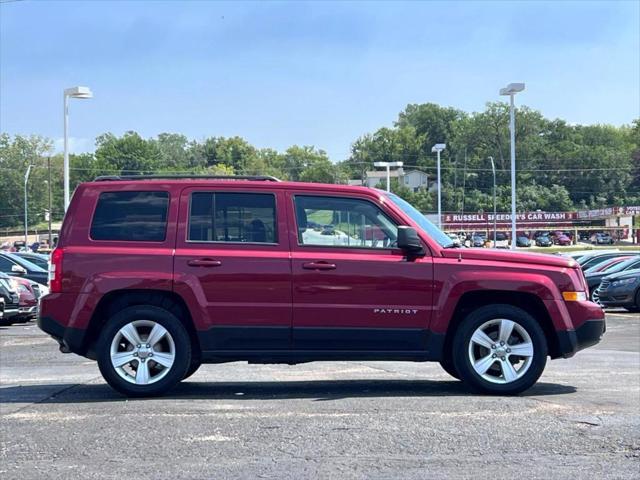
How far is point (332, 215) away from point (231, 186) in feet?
3.20

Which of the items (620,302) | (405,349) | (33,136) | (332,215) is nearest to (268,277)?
(332,215)

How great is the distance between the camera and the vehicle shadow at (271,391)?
7.22 meters

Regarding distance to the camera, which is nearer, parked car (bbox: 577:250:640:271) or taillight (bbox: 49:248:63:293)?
taillight (bbox: 49:248:63:293)

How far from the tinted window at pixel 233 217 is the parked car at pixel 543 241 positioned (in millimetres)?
84832

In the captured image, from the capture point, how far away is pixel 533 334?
723cm

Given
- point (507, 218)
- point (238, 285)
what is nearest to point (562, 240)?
point (507, 218)

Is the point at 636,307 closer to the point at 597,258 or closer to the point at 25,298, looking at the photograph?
the point at 597,258

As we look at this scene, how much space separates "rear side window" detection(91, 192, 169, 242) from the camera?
7297 millimetres

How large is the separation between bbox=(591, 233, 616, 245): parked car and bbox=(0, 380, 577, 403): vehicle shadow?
289 ft

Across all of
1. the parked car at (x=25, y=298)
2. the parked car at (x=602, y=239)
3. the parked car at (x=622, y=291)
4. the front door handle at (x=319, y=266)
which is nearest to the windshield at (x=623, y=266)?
the parked car at (x=622, y=291)

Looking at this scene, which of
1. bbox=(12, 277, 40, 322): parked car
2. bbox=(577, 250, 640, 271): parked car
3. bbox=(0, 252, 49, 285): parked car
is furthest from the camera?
bbox=(577, 250, 640, 271): parked car

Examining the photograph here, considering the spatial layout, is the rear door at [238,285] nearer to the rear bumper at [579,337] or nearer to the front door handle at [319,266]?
the front door handle at [319,266]

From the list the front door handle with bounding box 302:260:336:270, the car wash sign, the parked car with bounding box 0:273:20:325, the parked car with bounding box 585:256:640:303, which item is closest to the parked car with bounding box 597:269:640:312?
the parked car with bounding box 585:256:640:303

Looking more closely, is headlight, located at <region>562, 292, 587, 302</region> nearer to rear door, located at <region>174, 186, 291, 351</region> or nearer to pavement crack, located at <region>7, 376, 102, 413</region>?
rear door, located at <region>174, 186, 291, 351</region>
